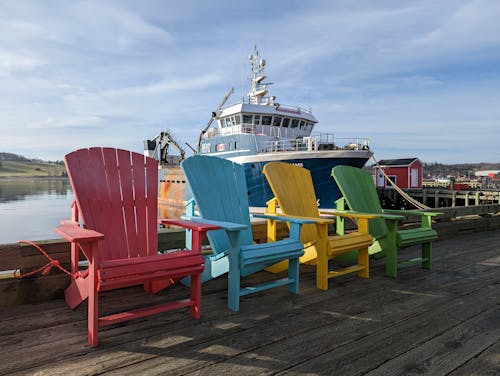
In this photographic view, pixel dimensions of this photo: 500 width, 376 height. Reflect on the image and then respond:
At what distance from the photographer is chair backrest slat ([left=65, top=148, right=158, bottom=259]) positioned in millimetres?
2061

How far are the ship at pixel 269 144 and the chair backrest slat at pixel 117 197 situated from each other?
9512 mm

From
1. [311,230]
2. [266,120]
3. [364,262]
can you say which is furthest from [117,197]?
[266,120]

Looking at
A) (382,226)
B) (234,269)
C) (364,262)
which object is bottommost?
(364,262)

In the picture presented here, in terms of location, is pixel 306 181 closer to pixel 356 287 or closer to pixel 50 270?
pixel 356 287

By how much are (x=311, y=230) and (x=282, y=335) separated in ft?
4.26

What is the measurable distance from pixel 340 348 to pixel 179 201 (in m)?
19.8

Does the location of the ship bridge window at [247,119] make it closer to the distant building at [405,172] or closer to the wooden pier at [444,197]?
the wooden pier at [444,197]

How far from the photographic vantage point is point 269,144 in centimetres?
1384

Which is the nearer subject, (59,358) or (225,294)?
(59,358)

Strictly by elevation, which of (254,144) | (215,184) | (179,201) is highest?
(254,144)

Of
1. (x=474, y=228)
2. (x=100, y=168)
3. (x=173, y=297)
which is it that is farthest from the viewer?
(x=474, y=228)

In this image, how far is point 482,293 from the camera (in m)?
2.50

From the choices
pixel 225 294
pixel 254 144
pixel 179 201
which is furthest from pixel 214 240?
pixel 179 201

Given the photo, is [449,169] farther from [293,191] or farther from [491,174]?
[293,191]
